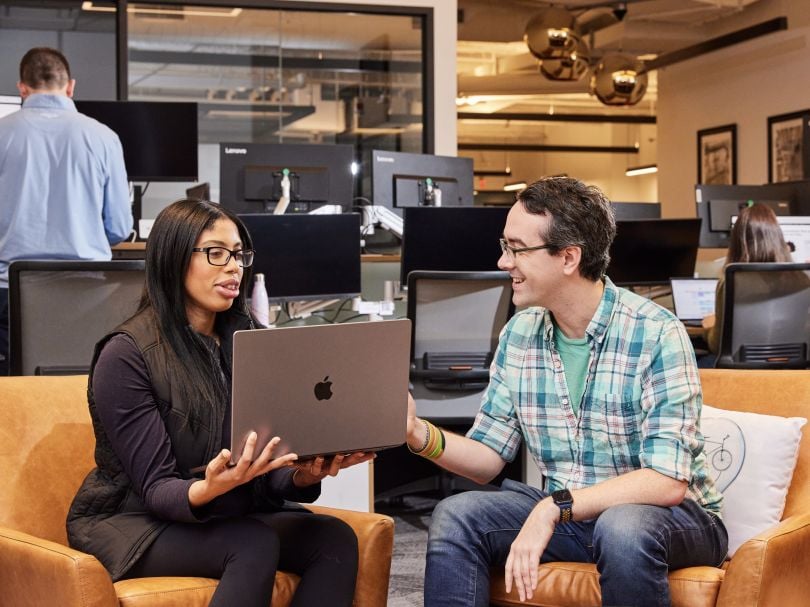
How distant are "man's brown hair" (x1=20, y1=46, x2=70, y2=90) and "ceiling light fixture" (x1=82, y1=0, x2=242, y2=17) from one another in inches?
141

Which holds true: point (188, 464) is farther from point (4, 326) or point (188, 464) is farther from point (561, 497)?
point (4, 326)

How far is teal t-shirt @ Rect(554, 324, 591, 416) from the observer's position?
2.39 meters

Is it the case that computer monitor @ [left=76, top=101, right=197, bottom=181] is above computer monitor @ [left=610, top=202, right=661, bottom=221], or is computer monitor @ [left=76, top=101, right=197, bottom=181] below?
above

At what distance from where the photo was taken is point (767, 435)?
2561mm

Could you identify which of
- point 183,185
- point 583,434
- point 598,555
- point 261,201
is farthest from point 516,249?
point 183,185

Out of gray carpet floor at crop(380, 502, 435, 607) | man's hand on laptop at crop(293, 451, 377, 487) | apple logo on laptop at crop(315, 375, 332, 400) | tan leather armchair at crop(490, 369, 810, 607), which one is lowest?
gray carpet floor at crop(380, 502, 435, 607)

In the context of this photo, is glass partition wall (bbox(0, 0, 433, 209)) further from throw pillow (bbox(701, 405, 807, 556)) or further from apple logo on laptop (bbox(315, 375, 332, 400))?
apple logo on laptop (bbox(315, 375, 332, 400))

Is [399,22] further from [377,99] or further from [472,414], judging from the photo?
[472,414]

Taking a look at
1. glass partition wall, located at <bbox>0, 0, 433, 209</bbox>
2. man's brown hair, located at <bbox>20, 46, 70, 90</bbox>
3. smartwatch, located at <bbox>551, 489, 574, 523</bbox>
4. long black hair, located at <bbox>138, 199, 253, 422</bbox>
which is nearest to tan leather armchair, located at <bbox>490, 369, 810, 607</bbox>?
smartwatch, located at <bbox>551, 489, 574, 523</bbox>

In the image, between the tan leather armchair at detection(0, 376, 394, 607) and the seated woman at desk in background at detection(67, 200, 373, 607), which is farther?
the seated woman at desk in background at detection(67, 200, 373, 607)

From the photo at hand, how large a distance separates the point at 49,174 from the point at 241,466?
234 centimetres

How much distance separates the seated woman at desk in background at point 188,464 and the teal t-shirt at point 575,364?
481 millimetres

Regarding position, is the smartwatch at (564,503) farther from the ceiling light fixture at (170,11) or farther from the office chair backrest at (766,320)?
the ceiling light fixture at (170,11)

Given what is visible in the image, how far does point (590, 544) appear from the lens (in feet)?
7.66
